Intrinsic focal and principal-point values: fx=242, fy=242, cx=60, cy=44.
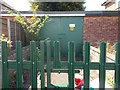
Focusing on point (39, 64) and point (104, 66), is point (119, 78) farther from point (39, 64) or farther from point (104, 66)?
point (39, 64)

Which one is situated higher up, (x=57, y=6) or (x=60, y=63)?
(x=57, y=6)

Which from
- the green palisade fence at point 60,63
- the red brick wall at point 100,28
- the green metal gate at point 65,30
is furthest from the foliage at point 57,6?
Result: the green palisade fence at point 60,63

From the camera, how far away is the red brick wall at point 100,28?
12766 millimetres

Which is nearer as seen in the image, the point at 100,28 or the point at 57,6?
the point at 100,28

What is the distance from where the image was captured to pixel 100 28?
13.0 metres

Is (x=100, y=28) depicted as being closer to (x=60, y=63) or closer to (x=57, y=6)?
(x=57, y=6)

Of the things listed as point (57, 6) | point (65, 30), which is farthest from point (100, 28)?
point (57, 6)

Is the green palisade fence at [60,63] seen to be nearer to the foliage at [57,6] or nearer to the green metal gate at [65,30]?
the green metal gate at [65,30]

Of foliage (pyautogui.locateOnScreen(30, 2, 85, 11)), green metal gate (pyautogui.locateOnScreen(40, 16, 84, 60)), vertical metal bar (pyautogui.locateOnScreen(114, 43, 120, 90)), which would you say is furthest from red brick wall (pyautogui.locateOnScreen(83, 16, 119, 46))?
vertical metal bar (pyautogui.locateOnScreen(114, 43, 120, 90))

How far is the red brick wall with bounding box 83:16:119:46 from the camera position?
12766mm

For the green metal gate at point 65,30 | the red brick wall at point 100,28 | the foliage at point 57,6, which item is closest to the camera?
the red brick wall at point 100,28

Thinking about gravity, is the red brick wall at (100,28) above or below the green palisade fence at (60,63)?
→ above

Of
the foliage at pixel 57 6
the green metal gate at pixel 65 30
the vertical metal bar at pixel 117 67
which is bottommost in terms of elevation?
the vertical metal bar at pixel 117 67

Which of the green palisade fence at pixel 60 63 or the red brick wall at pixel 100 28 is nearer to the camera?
the green palisade fence at pixel 60 63
